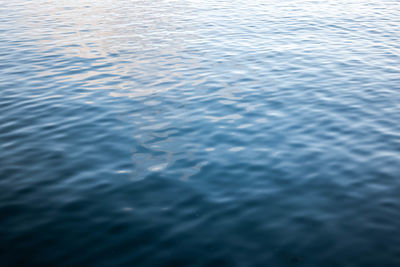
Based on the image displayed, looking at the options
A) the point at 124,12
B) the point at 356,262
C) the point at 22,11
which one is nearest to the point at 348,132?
the point at 356,262

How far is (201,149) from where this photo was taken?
8320 millimetres

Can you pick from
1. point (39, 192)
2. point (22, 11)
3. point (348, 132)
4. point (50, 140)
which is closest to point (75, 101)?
point (50, 140)

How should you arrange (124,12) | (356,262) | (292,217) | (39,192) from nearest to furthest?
(356,262) < (292,217) < (39,192) < (124,12)

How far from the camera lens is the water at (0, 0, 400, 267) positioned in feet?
18.9

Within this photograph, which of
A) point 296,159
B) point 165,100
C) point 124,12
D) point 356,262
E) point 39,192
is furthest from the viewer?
point 124,12

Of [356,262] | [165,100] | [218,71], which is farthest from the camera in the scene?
[218,71]

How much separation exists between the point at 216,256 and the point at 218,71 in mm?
8258

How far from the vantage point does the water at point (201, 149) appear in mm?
5770

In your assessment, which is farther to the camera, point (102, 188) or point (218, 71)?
point (218, 71)

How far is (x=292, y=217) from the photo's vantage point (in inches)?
247

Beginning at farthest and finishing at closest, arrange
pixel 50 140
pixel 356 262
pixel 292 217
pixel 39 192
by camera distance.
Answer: pixel 50 140 < pixel 39 192 < pixel 292 217 < pixel 356 262

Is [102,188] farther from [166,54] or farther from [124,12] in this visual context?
[124,12]

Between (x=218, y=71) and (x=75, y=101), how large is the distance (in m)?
4.73

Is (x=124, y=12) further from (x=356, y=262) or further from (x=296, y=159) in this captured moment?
(x=356, y=262)
